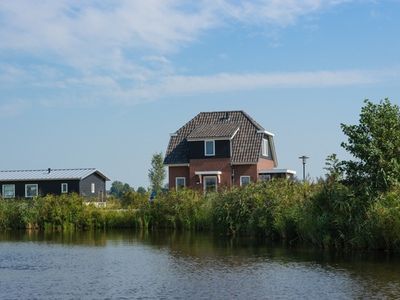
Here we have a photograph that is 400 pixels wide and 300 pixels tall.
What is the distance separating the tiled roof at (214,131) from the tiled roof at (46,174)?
1405 cm

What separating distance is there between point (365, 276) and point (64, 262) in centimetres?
1174

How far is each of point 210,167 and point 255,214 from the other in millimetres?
21158

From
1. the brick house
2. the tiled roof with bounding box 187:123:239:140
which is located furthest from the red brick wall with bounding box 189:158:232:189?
the tiled roof with bounding box 187:123:239:140

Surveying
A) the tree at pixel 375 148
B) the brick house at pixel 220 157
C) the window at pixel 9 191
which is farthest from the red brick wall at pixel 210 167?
the tree at pixel 375 148

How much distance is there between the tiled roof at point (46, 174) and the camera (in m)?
65.2

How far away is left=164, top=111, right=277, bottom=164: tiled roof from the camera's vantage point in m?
55.9

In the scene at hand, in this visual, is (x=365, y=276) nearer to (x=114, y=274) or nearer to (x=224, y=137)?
(x=114, y=274)

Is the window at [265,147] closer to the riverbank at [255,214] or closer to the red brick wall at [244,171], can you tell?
the red brick wall at [244,171]

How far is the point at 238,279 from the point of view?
20.8 m

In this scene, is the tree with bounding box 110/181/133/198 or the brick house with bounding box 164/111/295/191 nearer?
the tree with bounding box 110/181/133/198

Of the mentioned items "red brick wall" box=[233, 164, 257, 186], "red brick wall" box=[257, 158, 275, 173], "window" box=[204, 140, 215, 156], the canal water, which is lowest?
the canal water

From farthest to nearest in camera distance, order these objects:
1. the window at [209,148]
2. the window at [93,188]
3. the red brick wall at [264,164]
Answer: the window at [93,188]
the window at [209,148]
the red brick wall at [264,164]

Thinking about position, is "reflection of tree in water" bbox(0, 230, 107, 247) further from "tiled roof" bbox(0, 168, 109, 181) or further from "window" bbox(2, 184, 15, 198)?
"window" bbox(2, 184, 15, 198)

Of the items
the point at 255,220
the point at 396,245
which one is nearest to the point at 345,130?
the point at 396,245
